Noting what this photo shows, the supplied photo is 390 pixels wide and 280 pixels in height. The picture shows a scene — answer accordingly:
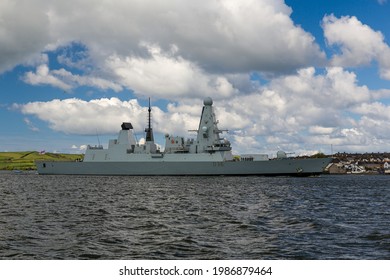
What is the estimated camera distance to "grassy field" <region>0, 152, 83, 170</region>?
565 feet

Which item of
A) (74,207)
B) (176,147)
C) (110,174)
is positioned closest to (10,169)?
(110,174)

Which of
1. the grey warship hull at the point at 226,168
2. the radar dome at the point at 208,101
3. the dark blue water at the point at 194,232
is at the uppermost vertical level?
the radar dome at the point at 208,101

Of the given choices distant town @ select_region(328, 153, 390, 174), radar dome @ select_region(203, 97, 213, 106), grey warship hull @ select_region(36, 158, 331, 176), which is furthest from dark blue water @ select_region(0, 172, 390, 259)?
distant town @ select_region(328, 153, 390, 174)

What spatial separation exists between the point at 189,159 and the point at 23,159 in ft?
445

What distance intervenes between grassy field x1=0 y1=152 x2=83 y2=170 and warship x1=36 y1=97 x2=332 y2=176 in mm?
95069

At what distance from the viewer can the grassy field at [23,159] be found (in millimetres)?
172363

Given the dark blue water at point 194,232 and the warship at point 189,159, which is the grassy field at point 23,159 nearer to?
the warship at point 189,159

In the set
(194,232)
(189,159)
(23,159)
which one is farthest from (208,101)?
(23,159)

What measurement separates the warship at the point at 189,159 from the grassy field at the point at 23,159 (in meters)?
95.1

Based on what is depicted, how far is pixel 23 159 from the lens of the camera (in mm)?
187750

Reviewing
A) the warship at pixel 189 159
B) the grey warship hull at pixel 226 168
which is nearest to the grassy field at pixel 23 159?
the warship at pixel 189 159

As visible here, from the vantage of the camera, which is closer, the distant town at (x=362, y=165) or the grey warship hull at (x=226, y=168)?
the grey warship hull at (x=226, y=168)

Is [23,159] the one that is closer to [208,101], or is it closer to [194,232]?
[208,101]

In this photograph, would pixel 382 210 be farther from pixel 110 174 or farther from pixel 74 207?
pixel 110 174
